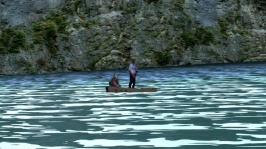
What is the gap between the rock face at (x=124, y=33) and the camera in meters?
97.8

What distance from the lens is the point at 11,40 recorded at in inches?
3868

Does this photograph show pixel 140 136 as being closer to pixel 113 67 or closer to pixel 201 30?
pixel 113 67

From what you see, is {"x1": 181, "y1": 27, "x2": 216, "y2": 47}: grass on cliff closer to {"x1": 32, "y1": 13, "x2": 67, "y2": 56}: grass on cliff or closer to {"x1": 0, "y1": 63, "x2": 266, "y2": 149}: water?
{"x1": 32, "y1": 13, "x2": 67, "y2": 56}: grass on cliff

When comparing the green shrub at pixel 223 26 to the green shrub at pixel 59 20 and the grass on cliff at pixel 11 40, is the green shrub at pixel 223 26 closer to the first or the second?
the green shrub at pixel 59 20

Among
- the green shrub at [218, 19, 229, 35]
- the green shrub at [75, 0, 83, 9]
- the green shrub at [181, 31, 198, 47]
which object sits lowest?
the green shrub at [181, 31, 198, 47]

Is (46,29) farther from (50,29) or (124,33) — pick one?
(124,33)

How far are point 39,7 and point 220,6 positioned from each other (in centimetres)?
3080

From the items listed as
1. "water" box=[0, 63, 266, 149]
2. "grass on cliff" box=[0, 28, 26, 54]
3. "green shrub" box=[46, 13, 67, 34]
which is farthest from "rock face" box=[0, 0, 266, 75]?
"water" box=[0, 63, 266, 149]

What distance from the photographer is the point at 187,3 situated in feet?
343

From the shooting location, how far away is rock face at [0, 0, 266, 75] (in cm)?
9781

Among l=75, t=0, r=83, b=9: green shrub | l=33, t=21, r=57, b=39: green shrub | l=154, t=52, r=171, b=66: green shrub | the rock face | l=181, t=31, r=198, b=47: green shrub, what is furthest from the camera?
l=75, t=0, r=83, b=9: green shrub

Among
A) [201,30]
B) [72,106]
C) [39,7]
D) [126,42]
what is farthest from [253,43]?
[72,106]

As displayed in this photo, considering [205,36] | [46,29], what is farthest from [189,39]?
[46,29]

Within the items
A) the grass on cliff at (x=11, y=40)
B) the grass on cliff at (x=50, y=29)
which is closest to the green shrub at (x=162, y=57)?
the grass on cliff at (x=50, y=29)
